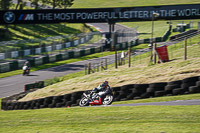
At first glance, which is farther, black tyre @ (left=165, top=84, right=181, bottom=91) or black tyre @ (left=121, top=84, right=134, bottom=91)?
black tyre @ (left=121, top=84, right=134, bottom=91)

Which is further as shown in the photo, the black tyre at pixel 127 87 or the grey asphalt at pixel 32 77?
the grey asphalt at pixel 32 77

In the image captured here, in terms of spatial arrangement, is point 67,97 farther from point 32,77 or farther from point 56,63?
point 56,63

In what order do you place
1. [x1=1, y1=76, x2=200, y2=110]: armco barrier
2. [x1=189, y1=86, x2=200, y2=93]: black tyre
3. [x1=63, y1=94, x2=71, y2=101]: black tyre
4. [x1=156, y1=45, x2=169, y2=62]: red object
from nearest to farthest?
1. [x1=189, y1=86, x2=200, y2=93]: black tyre
2. [x1=1, y1=76, x2=200, y2=110]: armco barrier
3. [x1=63, y1=94, x2=71, y2=101]: black tyre
4. [x1=156, y1=45, x2=169, y2=62]: red object

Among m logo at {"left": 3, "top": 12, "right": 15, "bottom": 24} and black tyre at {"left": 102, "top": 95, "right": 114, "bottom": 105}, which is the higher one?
m logo at {"left": 3, "top": 12, "right": 15, "bottom": 24}

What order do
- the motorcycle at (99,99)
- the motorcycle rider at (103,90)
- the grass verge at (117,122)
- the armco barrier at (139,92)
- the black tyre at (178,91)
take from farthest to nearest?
the motorcycle rider at (103,90) → the motorcycle at (99,99) → the black tyre at (178,91) → the armco barrier at (139,92) → the grass verge at (117,122)

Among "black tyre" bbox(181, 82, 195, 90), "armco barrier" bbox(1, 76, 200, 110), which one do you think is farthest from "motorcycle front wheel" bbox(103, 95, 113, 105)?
"black tyre" bbox(181, 82, 195, 90)

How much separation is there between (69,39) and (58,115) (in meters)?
43.2

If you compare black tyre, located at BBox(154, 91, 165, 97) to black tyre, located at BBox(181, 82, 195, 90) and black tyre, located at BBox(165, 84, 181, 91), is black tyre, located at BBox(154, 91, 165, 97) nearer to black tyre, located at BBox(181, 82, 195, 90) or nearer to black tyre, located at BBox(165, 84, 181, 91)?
black tyre, located at BBox(165, 84, 181, 91)

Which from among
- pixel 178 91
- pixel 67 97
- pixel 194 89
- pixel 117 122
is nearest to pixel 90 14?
pixel 67 97

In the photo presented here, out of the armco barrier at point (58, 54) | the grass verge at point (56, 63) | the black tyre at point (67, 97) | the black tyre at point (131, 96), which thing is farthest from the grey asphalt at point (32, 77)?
the black tyre at point (131, 96)

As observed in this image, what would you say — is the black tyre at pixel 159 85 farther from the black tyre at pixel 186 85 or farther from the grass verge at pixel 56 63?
the grass verge at pixel 56 63

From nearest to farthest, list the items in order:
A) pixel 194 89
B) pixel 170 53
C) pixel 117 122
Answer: pixel 117 122
pixel 194 89
pixel 170 53

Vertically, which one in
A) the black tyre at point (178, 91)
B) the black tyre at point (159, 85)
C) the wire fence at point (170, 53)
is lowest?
the black tyre at point (178, 91)

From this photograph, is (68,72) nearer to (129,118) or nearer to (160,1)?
(129,118)
